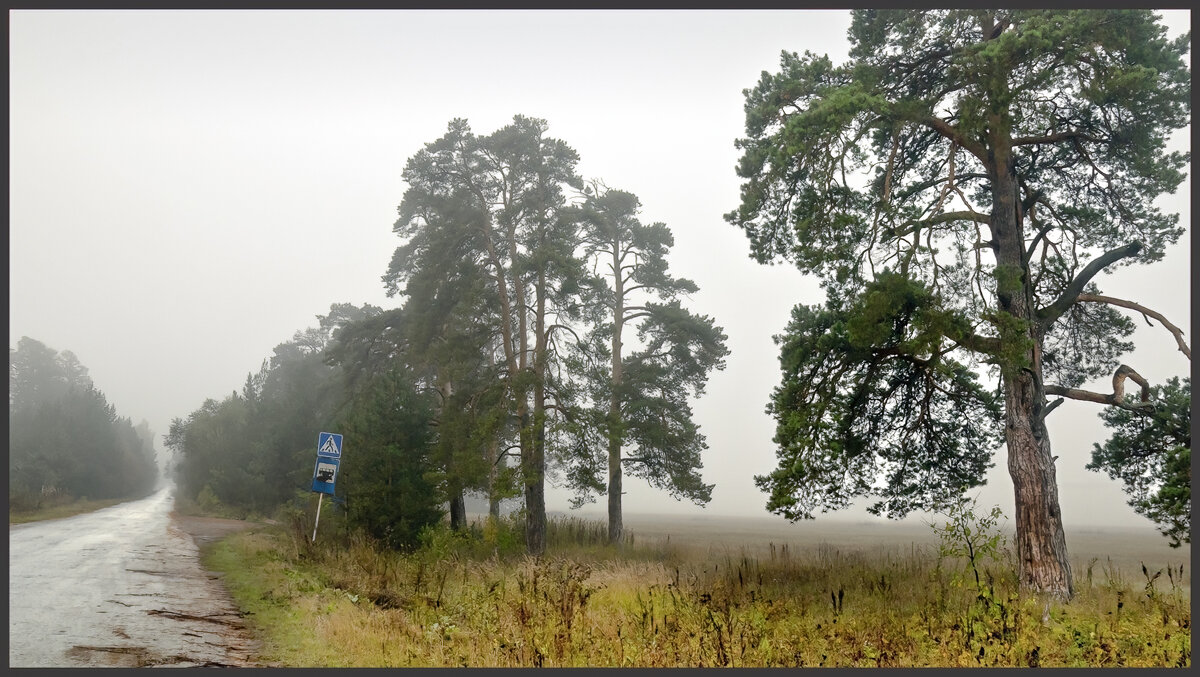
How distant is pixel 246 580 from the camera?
13961 mm

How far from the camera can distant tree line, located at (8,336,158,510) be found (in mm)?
40438

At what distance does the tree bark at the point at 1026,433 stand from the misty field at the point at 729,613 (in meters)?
0.45

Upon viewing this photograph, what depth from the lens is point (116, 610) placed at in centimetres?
1003

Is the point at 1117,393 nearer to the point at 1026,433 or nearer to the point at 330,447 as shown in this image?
the point at 1026,433

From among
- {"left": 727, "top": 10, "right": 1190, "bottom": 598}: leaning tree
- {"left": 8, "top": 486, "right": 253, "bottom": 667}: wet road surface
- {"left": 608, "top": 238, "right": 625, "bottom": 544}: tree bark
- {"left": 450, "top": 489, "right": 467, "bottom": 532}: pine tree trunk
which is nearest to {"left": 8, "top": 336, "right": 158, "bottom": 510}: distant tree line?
{"left": 8, "top": 486, "right": 253, "bottom": 667}: wet road surface

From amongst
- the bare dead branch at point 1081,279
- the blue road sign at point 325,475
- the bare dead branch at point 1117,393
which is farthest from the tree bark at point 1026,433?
the blue road sign at point 325,475

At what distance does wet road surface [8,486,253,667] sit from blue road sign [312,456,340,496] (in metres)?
2.97

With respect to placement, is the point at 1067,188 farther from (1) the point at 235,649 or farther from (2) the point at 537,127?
(1) the point at 235,649

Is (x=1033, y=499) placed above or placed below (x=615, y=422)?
below

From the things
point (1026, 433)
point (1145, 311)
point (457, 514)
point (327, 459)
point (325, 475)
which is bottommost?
point (457, 514)

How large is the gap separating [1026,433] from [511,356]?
13308 mm

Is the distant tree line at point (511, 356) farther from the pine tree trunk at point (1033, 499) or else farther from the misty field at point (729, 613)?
the pine tree trunk at point (1033, 499)

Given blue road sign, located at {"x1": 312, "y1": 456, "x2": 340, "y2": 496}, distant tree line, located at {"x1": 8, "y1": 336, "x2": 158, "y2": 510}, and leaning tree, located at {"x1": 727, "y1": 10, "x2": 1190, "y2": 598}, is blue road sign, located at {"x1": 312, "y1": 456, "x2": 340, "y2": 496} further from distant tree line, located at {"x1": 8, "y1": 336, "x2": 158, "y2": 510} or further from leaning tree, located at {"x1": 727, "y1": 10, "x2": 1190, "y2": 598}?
distant tree line, located at {"x1": 8, "y1": 336, "x2": 158, "y2": 510}

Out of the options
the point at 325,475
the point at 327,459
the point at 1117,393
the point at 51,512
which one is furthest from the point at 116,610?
the point at 51,512
